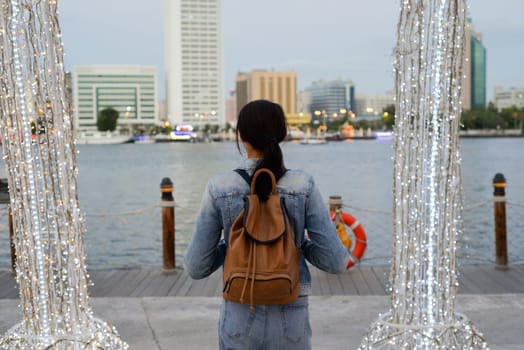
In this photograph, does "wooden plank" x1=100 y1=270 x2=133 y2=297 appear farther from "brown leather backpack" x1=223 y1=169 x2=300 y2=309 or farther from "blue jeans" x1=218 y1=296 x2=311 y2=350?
"brown leather backpack" x1=223 y1=169 x2=300 y2=309

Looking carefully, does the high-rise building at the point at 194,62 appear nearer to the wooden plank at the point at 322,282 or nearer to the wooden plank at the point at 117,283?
the wooden plank at the point at 117,283

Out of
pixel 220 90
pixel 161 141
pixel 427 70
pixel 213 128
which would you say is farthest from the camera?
pixel 220 90

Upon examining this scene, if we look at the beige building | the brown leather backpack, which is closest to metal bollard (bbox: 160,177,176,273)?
the brown leather backpack

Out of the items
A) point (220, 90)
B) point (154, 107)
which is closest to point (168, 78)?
point (220, 90)

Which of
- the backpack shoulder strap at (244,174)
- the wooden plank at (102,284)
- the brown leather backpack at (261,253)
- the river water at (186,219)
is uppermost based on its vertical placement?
the backpack shoulder strap at (244,174)

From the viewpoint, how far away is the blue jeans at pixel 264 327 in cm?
259

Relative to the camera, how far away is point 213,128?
17175cm

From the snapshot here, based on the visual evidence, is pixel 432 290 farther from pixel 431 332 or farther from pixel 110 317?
pixel 110 317

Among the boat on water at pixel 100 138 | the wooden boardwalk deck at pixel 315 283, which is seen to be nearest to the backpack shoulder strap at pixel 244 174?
the wooden boardwalk deck at pixel 315 283

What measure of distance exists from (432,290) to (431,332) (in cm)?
23

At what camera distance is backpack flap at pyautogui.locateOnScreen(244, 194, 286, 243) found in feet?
7.92

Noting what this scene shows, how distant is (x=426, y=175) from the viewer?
3627 millimetres

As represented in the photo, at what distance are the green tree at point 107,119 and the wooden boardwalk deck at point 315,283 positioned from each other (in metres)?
137

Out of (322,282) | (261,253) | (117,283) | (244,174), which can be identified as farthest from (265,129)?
(117,283)
